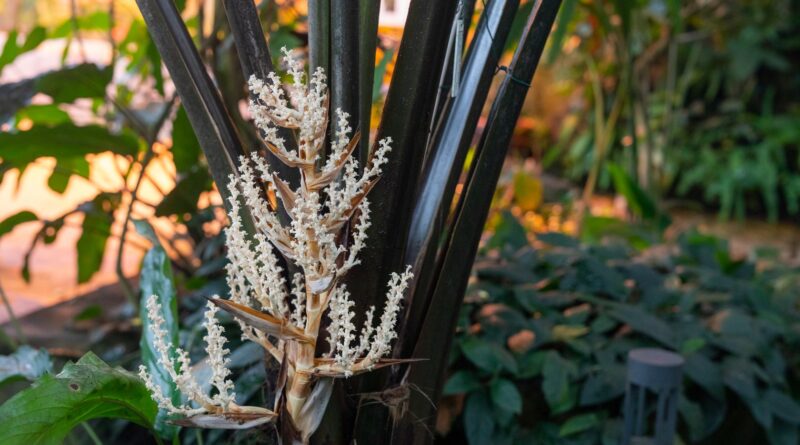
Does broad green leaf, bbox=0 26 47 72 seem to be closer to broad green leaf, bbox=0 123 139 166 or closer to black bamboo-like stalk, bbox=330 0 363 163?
broad green leaf, bbox=0 123 139 166

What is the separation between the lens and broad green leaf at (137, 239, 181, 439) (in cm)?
80

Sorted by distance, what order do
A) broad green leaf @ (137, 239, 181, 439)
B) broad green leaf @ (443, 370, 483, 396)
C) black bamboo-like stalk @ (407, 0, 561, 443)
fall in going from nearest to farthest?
1. black bamboo-like stalk @ (407, 0, 561, 443)
2. broad green leaf @ (137, 239, 181, 439)
3. broad green leaf @ (443, 370, 483, 396)

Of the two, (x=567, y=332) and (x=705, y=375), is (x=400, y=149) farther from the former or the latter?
(x=705, y=375)

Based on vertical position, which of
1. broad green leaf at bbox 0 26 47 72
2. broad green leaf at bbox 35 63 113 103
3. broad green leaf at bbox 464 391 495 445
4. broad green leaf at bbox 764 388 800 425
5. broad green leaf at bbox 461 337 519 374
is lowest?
broad green leaf at bbox 764 388 800 425

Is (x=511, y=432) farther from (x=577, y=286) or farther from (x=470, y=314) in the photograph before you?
(x=577, y=286)

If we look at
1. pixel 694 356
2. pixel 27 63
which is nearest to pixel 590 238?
pixel 694 356

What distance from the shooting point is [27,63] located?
2877 mm

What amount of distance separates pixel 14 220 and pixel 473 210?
1.01 m

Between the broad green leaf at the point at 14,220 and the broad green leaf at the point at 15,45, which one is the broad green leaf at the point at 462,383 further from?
the broad green leaf at the point at 15,45

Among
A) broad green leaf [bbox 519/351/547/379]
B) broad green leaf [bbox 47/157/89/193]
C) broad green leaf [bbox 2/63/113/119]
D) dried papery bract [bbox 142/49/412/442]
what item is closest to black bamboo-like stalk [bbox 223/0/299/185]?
dried papery bract [bbox 142/49/412/442]

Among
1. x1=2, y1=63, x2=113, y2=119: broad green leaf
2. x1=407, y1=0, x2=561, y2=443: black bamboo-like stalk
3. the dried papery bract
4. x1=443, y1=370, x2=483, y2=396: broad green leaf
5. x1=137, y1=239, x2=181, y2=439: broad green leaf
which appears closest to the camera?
the dried papery bract

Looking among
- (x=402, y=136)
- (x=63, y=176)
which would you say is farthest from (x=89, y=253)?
(x=402, y=136)

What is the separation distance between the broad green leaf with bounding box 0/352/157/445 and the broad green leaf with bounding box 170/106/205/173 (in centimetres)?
76

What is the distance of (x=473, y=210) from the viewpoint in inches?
25.7
